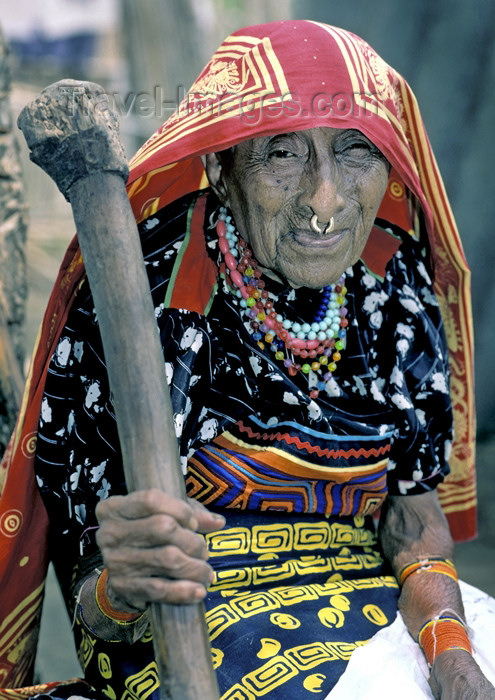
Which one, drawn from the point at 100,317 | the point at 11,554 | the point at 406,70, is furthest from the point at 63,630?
the point at 406,70

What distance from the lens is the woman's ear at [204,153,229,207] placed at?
6.88 ft

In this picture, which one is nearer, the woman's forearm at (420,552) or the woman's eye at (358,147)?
the woman's eye at (358,147)

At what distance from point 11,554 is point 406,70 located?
353cm

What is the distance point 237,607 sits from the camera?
202 centimetres

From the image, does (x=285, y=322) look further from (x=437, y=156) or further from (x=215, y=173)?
(x=437, y=156)

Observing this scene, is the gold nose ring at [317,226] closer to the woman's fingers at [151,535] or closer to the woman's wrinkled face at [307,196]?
the woman's wrinkled face at [307,196]

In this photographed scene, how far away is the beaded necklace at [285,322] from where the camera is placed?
2.09 metres

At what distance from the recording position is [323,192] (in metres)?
Result: 1.93

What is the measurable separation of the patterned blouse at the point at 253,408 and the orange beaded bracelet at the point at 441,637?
338 millimetres

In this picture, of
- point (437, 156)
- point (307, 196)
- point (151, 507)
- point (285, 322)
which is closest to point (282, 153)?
point (307, 196)

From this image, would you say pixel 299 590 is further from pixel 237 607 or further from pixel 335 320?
pixel 335 320

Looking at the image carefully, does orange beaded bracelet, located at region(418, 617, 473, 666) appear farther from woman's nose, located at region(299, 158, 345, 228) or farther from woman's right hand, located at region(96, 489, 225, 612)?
woman's nose, located at region(299, 158, 345, 228)

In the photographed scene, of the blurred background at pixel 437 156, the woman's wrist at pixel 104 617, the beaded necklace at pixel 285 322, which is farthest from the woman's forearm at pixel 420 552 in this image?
the blurred background at pixel 437 156

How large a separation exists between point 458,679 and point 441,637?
0.15 m
